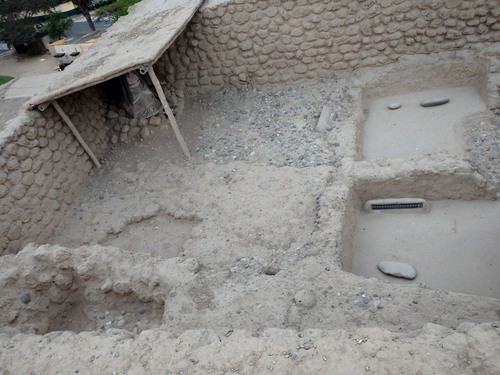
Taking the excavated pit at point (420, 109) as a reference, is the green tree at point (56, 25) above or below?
below

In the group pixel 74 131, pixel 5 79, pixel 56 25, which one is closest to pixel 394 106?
pixel 74 131

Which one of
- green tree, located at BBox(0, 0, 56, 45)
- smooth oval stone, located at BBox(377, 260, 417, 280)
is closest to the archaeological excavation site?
smooth oval stone, located at BBox(377, 260, 417, 280)

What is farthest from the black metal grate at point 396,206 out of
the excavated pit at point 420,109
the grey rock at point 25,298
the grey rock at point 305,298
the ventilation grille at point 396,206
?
the grey rock at point 25,298

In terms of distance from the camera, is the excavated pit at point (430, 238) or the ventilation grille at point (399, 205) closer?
the excavated pit at point (430, 238)

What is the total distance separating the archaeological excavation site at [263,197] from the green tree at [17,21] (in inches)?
448

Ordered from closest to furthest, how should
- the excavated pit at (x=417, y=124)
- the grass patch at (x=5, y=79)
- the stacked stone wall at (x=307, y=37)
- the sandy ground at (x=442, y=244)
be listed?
the sandy ground at (x=442, y=244), the excavated pit at (x=417, y=124), the stacked stone wall at (x=307, y=37), the grass patch at (x=5, y=79)

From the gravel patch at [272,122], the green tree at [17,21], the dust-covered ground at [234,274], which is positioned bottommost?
the green tree at [17,21]

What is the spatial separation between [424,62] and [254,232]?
392 cm

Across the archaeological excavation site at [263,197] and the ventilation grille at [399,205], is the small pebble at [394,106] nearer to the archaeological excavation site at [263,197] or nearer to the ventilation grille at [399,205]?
the archaeological excavation site at [263,197]

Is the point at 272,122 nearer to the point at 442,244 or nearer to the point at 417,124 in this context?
the point at 417,124

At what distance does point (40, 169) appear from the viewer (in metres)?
4.98

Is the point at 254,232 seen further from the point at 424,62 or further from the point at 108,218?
the point at 424,62

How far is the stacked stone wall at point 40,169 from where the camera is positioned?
4.59 metres

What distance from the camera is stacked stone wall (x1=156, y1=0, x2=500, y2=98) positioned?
571cm
